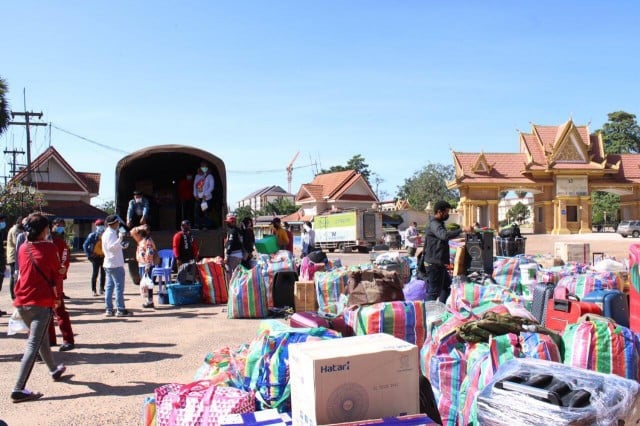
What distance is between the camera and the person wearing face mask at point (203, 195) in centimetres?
1343

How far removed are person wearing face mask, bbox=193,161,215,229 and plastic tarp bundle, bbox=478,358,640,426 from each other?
35.7ft

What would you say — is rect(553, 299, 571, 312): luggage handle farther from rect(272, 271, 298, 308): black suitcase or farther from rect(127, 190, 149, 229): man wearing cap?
rect(127, 190, 149, 229): man wearing cap

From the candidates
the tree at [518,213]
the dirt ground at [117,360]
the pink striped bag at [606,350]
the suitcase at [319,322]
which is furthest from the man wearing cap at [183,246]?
the tree at [518,213]

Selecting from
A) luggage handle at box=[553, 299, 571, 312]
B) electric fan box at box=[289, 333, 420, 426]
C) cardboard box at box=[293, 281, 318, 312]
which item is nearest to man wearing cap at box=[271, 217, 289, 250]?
cardboard box at box=[293, 281, 318, 312]

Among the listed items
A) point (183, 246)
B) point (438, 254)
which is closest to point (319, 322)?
point (438, 254)

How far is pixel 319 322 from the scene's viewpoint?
4.88 metres

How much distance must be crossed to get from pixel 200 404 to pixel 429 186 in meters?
82.5

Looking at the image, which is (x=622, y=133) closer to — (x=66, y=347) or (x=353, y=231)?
(x=353, y=231)

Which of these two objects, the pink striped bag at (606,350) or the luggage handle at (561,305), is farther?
the luggage handle at (561,305)

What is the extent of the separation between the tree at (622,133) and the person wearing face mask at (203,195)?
7565 centimetres

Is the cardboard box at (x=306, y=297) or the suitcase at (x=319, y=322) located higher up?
the suitcase at (x=319, y=322)

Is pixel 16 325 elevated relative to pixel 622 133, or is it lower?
lower

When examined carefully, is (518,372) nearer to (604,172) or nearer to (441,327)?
(441,327)

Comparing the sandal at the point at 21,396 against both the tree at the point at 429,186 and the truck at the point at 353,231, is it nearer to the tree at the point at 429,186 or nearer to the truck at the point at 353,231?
the truck at the point at 353,231
